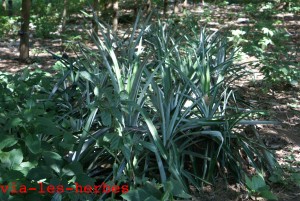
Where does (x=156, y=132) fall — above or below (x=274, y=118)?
above

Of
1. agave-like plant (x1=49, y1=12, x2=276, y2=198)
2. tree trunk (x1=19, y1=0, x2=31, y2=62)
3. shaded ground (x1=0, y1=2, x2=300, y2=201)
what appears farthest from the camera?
tree trunk (x1=19, y1=0, x2=31, y2=62)

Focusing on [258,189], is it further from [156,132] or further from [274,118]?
[274,118]

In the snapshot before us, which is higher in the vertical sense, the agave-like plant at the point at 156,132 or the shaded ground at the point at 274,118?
the agave-like plant at the point at 156,132

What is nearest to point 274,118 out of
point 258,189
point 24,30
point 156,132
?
point 258,189

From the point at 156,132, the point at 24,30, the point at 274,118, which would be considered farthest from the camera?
the point at 24,30

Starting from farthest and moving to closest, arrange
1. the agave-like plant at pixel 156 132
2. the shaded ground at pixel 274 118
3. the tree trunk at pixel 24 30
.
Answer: the tree trunk at pixel 24 30 → the shaded ground at pixel 274 118 → the agave-like plant at pixel 156 132

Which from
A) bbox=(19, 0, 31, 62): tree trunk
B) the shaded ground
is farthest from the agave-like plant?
bbox=(19, 0, 31, 62): tree trunk

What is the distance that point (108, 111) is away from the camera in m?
2.34

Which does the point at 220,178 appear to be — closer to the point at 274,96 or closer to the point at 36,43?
the point at 274,96

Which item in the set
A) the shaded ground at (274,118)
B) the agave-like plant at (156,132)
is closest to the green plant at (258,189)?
the shaded ground at (274,118)

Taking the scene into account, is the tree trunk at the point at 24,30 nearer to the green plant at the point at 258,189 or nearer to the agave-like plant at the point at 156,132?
the agave-like plant at the point at 156,132

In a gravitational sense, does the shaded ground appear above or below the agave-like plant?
below

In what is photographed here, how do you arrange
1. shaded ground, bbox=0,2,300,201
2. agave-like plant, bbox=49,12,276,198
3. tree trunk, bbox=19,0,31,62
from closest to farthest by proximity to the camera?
agave-like plant, bbox=49,12,276,198, shaded ground, bbox=0,2,300,201, tree trunk, bbox=19,0,31,62

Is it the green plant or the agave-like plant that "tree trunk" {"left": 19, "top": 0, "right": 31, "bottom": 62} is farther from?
the green plant
